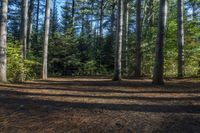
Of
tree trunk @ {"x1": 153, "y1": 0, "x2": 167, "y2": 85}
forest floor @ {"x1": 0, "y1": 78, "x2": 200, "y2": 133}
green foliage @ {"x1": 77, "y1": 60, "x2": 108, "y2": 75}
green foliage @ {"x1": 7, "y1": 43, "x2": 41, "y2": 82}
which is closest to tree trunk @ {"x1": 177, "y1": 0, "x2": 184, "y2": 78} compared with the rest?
tree trunk @ {"x1": 153, "y1": 0, "x2": 167, "y2": 85}

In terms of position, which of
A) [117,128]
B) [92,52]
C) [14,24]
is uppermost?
[14,24]

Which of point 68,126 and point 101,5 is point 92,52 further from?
point 68,126

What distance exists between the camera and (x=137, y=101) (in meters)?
8.85

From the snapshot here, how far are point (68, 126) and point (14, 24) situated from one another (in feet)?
122

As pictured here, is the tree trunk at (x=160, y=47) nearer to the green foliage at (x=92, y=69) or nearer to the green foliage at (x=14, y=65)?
the green foliage at (x=14, y=65)

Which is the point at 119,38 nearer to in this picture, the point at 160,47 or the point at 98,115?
the point at 160,47

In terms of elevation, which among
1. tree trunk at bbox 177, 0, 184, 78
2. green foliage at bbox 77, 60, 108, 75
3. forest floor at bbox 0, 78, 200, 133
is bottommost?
forest floor at bbox 0, 78, 200, 133

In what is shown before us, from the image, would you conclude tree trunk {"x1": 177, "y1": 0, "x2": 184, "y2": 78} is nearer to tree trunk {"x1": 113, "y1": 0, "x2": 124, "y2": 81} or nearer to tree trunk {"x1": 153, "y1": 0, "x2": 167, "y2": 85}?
tree trunk {"x1": 113, "y1": 0, "x2": 124, "y2": 81}

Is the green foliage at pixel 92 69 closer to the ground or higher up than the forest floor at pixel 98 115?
higher up

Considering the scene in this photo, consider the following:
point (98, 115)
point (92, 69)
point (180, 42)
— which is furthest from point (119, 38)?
point (92, 69)

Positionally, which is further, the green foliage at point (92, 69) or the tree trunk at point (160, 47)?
the green foliage at point (92, 69)

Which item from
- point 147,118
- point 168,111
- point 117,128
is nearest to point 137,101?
point 168,111

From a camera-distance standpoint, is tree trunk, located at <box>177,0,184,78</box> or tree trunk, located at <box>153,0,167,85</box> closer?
tree trunk, located at <box>153,0,167,85</box>

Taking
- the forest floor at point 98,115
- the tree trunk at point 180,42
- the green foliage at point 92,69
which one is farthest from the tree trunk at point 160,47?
the green foliage at point 92,69
